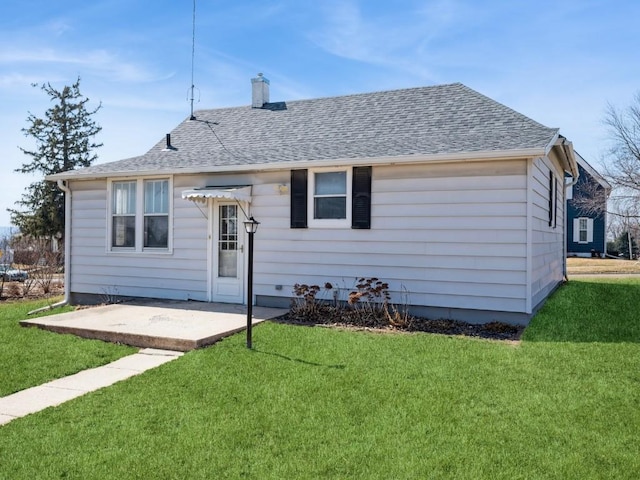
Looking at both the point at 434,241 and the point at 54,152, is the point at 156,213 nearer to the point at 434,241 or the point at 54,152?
the point at 434,241

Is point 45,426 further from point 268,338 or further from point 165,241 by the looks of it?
point 165,241

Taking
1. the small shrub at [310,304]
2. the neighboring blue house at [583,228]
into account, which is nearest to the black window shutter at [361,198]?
the small shrub at [310,304]

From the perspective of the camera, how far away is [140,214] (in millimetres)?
9961

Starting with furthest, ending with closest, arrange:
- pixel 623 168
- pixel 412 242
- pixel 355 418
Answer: pixel 623 168
pixel 412 242
pixel 355 418

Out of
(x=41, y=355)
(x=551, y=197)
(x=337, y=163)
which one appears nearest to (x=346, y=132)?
(x=337, y=163)

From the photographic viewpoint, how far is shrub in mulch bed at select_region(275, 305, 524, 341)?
699 centimetres

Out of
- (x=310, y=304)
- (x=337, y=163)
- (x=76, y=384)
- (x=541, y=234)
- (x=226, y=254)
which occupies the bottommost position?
(x=76, y=384)

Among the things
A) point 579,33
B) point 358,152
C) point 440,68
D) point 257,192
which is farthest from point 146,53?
point 579,33

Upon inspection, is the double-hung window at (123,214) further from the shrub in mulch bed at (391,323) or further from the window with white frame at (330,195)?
the shrub in mulch bed at (391,323)

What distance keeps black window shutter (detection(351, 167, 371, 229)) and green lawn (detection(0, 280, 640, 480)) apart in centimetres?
257

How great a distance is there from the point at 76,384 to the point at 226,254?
4.60m

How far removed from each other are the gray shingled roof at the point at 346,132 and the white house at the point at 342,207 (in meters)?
0.05

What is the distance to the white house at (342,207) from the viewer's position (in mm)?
7355

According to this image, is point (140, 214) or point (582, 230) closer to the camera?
point (140, 214)
